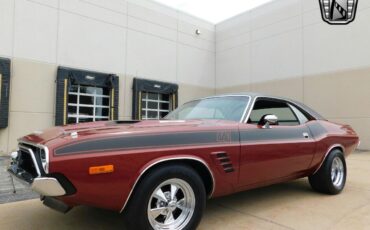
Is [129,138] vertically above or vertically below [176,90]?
below

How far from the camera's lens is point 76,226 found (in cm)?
337

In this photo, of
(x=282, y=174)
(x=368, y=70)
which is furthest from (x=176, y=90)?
(x=282, y=174)

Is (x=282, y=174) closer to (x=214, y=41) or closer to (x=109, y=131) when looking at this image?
(x=109, y=131)

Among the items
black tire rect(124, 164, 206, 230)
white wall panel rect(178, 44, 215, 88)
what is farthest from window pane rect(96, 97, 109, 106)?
black tire rect(124, 164, 206, 230)

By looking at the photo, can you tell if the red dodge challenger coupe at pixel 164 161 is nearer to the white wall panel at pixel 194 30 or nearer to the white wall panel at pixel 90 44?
the white wall panel at pixel 90 44

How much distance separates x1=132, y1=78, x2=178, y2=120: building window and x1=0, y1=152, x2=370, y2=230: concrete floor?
10.1m

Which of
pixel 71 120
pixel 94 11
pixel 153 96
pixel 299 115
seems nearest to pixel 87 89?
pixel 71 120

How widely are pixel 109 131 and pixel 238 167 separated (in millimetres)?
1482

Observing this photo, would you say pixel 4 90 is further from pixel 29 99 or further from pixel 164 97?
pixel 164 97

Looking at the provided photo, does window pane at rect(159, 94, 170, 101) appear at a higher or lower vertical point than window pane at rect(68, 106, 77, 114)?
higher

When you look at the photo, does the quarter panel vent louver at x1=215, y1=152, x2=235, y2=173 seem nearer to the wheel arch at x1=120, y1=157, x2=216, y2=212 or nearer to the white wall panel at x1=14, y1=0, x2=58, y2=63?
the wheel arch at x1=120, y1=157, x2=216, y2=212

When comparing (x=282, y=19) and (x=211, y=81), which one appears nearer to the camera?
(x=282, y=19)

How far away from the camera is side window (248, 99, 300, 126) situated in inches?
168

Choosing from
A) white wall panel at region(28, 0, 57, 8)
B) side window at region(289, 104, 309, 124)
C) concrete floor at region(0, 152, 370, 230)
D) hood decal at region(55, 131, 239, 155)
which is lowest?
concrete floor at region(0, 152, 370, 230)
